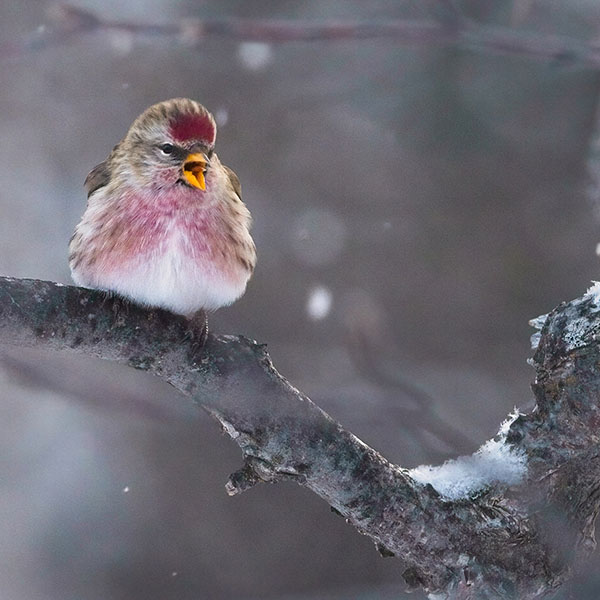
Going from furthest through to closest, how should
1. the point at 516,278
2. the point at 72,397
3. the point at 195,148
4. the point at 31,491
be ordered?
the point at 31,491 < the point at 516,278 < the point at 72,397 < the point at 195,148

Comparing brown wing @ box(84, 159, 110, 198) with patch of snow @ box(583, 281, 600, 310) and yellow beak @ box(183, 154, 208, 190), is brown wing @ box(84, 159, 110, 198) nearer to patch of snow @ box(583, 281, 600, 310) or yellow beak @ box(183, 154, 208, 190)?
yellow beak @ box(183, 154, 208, 190)

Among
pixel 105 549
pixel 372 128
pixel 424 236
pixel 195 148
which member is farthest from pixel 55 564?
pixel 195 148

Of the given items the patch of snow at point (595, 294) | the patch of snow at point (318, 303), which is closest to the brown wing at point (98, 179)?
the patch of snow at point (595, 294)

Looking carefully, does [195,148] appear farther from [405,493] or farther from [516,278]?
[516,278]

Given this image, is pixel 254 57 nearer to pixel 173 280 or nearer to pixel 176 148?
pixel 176 148

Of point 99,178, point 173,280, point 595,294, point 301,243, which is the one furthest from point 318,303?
point 595,294

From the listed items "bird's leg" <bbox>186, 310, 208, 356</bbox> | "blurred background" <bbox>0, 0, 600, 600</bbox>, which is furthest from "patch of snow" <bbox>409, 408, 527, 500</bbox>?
"blurred background" <bbox>0, 0, 600, 600</bbox>

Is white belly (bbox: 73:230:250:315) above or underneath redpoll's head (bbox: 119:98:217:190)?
underneath
